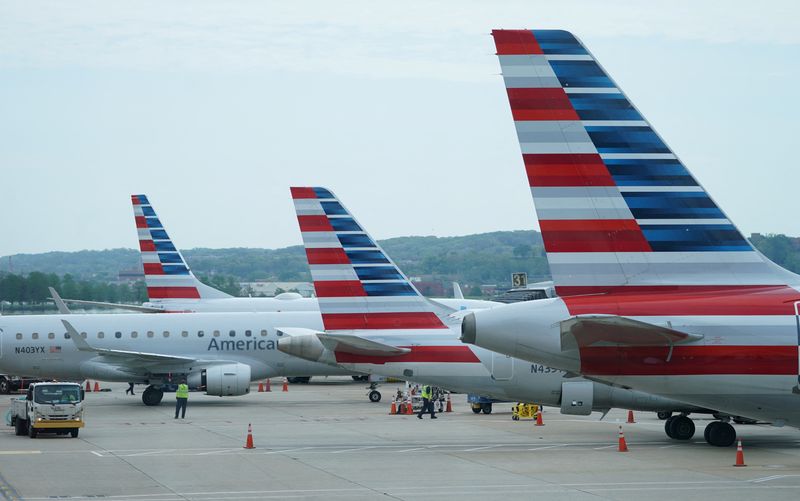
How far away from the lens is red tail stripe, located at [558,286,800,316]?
1762 centimetres

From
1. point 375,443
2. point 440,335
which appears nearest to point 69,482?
point 375,443

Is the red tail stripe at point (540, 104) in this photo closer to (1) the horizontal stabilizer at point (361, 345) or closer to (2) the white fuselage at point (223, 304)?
(1) the horizontal stabilizer at point (361, 345)

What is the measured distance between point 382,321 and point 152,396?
629 inches

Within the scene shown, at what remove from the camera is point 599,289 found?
18.2 meters

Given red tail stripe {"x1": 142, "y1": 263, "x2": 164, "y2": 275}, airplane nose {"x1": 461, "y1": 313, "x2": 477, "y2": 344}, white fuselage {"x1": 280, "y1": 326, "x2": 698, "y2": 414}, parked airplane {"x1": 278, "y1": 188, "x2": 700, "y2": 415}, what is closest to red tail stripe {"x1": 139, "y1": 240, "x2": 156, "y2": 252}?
red tail stripe {"x1": 142, "y1": 263, "x2": 164, "y2": 275}

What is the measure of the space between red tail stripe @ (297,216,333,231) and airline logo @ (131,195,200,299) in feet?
121

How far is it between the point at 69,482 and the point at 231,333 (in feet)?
78.6

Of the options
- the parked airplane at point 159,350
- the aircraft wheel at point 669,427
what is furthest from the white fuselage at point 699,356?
the parked airplane at point 159,350

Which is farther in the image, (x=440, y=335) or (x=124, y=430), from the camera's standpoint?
(x=124, y=430)

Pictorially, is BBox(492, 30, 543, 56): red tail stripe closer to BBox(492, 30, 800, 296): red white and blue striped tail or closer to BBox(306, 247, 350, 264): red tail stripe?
BBox(492, 30, 800, 296): red white and blue striped tail

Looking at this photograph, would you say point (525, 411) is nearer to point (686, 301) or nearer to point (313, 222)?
point (313, 222)

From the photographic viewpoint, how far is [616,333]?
17328 millimetres

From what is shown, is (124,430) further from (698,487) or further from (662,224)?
(662,224)

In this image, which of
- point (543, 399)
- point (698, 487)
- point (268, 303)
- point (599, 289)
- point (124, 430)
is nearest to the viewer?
point (599, 289)
